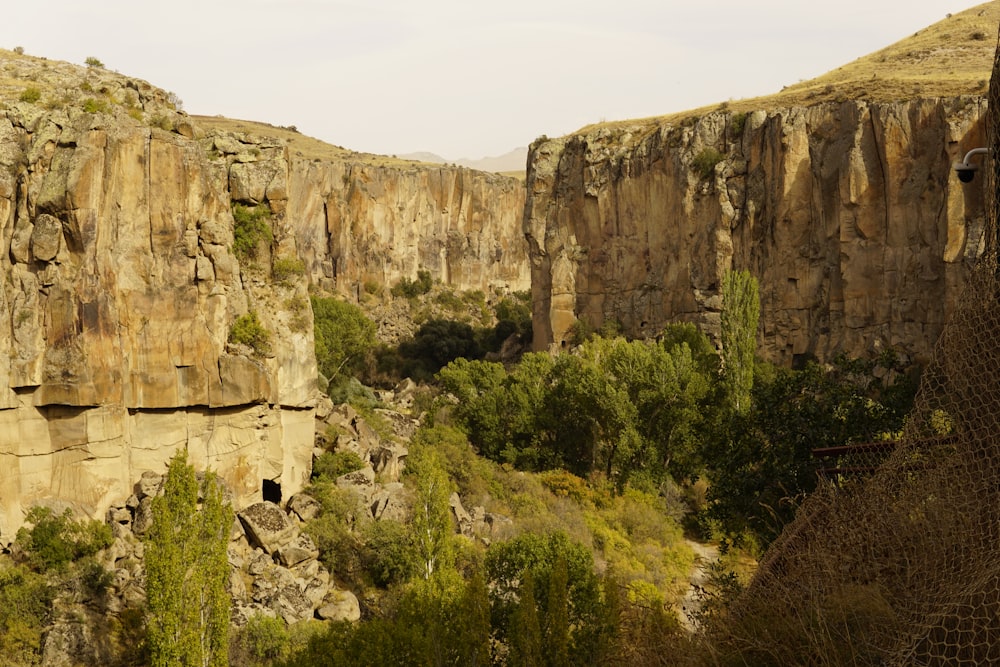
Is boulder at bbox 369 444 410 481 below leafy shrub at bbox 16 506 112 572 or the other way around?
below

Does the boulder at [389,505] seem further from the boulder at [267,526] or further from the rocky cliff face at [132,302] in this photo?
the boulder at [267,526]

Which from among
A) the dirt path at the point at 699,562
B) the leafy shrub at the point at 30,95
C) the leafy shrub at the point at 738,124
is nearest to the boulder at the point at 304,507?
the dirt path at the point at 699,562

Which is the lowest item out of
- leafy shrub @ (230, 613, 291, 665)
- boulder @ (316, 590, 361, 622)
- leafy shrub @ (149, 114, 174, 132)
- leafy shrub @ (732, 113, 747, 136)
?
boulder @ (316, 590, 361, 622)

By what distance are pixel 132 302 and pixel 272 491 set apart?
21.1 ft

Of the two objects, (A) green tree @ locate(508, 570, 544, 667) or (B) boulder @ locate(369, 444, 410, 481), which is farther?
(B) boulder @ locate(369, 444, 410, 481)

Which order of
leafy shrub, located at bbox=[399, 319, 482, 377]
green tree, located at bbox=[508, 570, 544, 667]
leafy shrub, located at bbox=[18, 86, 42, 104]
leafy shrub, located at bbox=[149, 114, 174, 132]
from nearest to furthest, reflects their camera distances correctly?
green tree, located at bbox=[508, 570, 544, 667] < leafy shrub, located at bbox=[18, 86, 42, 104] < leafy shrub, located at bbox=[149, 114, 174, 132] < leafy shrub, located at bbox=[399, 319, 482, 377]

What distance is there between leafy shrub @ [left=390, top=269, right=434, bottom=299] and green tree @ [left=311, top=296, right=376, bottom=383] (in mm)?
19652

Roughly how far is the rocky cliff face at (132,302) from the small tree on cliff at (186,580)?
4941 millimetres

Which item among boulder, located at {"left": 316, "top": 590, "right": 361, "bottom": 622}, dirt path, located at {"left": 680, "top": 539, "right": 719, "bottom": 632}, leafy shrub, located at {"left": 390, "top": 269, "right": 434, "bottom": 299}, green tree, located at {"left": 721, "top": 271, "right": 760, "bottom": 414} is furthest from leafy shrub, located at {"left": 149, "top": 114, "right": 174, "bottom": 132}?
leafy shrub, located at {"left": 390, "top": 269, "right": 434, "bottom": 299}

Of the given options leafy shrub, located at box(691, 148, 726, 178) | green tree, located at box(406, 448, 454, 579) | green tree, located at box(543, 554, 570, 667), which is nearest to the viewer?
green tree, located at box(543, 554, 570, 667)

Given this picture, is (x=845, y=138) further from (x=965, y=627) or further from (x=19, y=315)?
(x=965, y=627)

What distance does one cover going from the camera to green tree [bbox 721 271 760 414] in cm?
3441

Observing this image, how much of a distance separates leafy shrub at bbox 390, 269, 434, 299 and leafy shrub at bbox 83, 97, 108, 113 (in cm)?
5162

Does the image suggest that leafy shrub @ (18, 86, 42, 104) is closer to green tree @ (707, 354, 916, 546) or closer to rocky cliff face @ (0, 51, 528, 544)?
rocky cliff face @ (0, 51, 528, 544)
